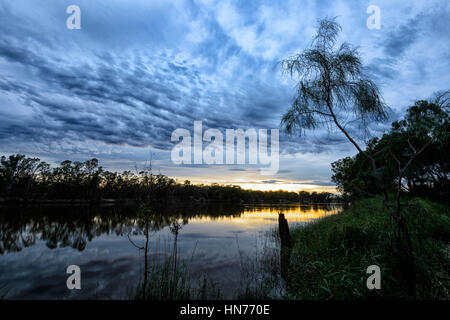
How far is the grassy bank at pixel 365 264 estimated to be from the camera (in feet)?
15.2

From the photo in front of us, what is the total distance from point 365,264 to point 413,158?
121 inches

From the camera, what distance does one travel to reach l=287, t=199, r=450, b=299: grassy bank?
4625 mm

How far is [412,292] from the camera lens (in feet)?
12.8

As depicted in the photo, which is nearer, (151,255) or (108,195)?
(151,255)

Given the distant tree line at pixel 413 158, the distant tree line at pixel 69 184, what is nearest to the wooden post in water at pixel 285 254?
the distant tree line at pixel 413 158

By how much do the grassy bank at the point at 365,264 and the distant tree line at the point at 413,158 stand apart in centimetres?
133

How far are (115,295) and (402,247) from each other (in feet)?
22.7

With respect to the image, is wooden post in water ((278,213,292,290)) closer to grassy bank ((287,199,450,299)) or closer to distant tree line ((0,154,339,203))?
grassy bank ((287,199,450,299))

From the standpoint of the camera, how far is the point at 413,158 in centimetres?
410

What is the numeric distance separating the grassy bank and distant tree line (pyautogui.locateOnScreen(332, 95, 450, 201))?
1333 millimetres

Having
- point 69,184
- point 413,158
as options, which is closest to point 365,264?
point 413,158

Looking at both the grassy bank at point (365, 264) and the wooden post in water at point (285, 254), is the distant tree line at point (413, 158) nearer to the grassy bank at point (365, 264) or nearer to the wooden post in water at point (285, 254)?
the grassy bank at point (365, 264)
